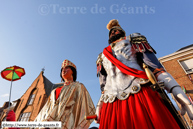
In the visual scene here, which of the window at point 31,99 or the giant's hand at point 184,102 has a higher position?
the window at point 31,99

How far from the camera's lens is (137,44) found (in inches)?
76.5

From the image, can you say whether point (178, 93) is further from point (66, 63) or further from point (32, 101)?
point (32, 101)

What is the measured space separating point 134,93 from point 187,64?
551 inches

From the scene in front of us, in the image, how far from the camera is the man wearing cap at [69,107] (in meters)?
2.87

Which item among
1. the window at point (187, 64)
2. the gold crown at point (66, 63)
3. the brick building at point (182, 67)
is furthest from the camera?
the window at point (187, 64)

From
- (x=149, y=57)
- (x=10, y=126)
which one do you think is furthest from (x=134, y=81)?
(x=10, y=126)

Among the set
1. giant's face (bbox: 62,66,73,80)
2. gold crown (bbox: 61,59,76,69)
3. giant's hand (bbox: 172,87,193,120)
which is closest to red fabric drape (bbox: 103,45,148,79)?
giant's hand (bbox: 172,87,193,120)

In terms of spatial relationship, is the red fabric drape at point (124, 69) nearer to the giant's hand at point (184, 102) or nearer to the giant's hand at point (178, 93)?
the giant's hand at point (178, 93)

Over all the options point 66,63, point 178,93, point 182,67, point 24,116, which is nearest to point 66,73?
point 66,63

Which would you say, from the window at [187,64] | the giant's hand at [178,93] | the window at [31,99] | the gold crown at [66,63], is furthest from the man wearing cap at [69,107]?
the window at [31,99]

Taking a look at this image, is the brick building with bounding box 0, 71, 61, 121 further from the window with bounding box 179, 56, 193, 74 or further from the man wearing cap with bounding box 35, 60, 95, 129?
the window with bounding box 179, 56, 193, 74

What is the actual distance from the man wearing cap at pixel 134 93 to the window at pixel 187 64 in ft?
41.9

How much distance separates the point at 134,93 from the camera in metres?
1.46

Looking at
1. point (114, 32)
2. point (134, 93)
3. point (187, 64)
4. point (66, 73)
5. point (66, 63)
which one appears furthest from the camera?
point (187, 64)
